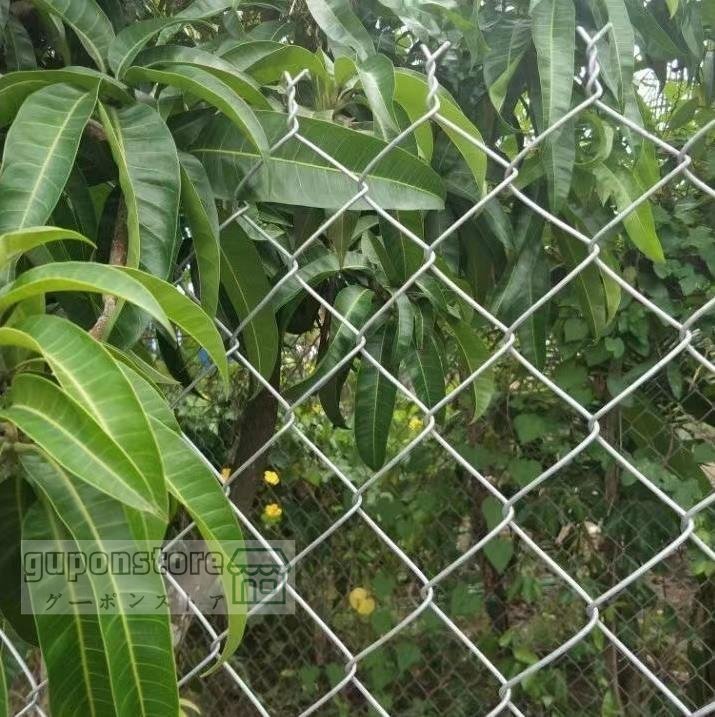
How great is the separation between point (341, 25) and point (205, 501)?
54cm

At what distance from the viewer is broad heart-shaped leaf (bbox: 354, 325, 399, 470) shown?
2.97 feet

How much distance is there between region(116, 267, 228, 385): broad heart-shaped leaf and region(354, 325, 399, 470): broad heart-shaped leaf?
27cm

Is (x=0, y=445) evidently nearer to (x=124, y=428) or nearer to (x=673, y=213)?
(x=124, y=428)

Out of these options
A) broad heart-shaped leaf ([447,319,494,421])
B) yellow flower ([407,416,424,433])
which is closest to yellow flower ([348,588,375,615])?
yellow flower ([407,416,424,433])

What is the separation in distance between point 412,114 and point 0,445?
20.5 inches

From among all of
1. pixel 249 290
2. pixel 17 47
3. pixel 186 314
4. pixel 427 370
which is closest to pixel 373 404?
pixel 427 370

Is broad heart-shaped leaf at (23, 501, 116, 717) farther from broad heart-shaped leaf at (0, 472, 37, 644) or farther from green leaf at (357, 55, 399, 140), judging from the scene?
green leaf at (357, 55, 399, 140)

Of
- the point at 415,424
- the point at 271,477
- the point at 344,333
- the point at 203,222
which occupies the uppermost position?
the point at 203,222

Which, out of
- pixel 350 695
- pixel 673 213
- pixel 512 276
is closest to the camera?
pixel 512 276

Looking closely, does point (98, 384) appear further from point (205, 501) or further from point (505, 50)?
point (505, 50)

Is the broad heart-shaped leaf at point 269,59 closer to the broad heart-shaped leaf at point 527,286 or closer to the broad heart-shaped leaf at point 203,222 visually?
the broad heart-shaped leaf at point 203,222

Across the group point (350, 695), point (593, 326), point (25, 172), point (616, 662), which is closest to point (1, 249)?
point (25, 172)

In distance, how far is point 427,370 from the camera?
3.07 feet

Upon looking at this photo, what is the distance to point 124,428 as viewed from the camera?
0.53 metres
